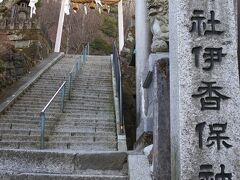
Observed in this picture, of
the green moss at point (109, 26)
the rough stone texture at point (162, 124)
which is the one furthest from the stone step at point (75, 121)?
the green moss at point (109, 26)

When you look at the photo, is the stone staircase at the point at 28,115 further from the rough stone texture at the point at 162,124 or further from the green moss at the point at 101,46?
the green moss at the point at 101,46

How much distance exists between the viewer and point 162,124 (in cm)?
441

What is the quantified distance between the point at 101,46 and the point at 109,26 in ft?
12.9

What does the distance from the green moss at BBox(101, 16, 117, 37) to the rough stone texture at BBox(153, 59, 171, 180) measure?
2772 cm

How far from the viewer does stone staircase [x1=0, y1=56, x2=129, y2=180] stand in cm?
512

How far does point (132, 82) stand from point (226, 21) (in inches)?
393

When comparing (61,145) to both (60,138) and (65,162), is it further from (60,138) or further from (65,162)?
(65,162)

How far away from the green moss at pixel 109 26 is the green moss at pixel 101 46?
2251 millimetres

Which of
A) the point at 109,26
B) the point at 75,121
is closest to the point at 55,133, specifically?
the point at 75,121

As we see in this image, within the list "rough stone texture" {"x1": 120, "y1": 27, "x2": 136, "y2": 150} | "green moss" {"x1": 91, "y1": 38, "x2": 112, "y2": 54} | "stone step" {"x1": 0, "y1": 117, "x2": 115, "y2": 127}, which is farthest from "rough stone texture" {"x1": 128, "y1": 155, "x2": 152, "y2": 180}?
"green moss" {"x1": 91, "y1": 38, "x2": 112, "y2": 54}

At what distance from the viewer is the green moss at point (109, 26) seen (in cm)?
3205

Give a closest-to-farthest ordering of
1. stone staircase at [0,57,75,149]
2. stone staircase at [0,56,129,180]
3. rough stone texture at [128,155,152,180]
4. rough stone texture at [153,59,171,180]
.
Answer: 1. rough stone texture at [153,59,171,180]
2. rough stone texture at [128,155,152,180]
3. stone staircase at [0,56,129,180]
4. stone staircase at [0,57,75,149]

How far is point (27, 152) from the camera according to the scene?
207 inches

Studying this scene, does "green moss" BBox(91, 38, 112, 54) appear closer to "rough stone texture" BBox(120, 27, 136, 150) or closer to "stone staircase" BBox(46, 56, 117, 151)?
"rough stone texture" BBox(120, 27, 136, 150)
